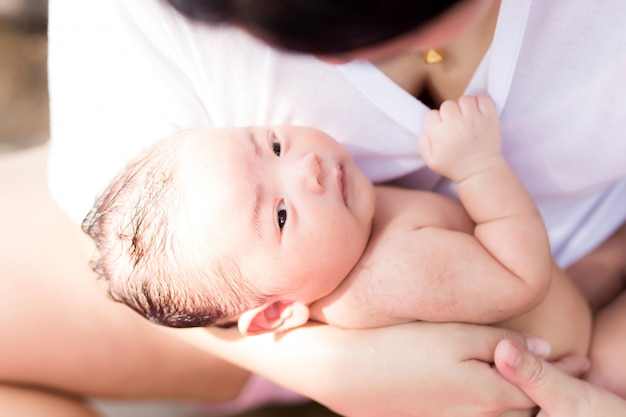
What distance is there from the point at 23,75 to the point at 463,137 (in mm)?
1749

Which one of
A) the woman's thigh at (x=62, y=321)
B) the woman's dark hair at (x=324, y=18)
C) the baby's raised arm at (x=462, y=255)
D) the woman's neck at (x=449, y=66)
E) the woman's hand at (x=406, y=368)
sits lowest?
the woman's thigh at (x=62, y=321)

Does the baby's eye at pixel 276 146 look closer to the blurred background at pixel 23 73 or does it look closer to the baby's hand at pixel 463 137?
the baby's hand at pixel 463 137

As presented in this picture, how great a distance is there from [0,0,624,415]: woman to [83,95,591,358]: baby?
0.05 metres

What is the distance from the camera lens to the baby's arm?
3.38 ft

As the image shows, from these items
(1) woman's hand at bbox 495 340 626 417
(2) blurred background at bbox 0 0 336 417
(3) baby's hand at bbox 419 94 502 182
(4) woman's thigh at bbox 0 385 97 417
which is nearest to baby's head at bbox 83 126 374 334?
→ (3) baby's hand at bbox 419 94 502 182

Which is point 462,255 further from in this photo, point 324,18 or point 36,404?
point 36,404

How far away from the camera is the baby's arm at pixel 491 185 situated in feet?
3.38

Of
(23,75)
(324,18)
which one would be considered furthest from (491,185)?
(23,75)

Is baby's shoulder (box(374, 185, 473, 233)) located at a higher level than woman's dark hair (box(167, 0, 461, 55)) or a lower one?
lower

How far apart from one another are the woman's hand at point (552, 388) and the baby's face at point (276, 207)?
0.28m

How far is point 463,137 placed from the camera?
1036mm

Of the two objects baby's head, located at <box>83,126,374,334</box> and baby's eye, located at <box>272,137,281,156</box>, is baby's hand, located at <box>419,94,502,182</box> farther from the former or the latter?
baby's eye, located at <box>272,137,281,156</box>

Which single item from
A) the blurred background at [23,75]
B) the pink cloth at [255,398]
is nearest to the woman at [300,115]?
the pink cloth at [255,398]

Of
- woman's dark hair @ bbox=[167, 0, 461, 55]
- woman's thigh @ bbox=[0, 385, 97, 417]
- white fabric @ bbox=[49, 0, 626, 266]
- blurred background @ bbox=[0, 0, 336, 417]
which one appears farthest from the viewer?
blurred background @ bbox=[0, 0, 336, 417]
